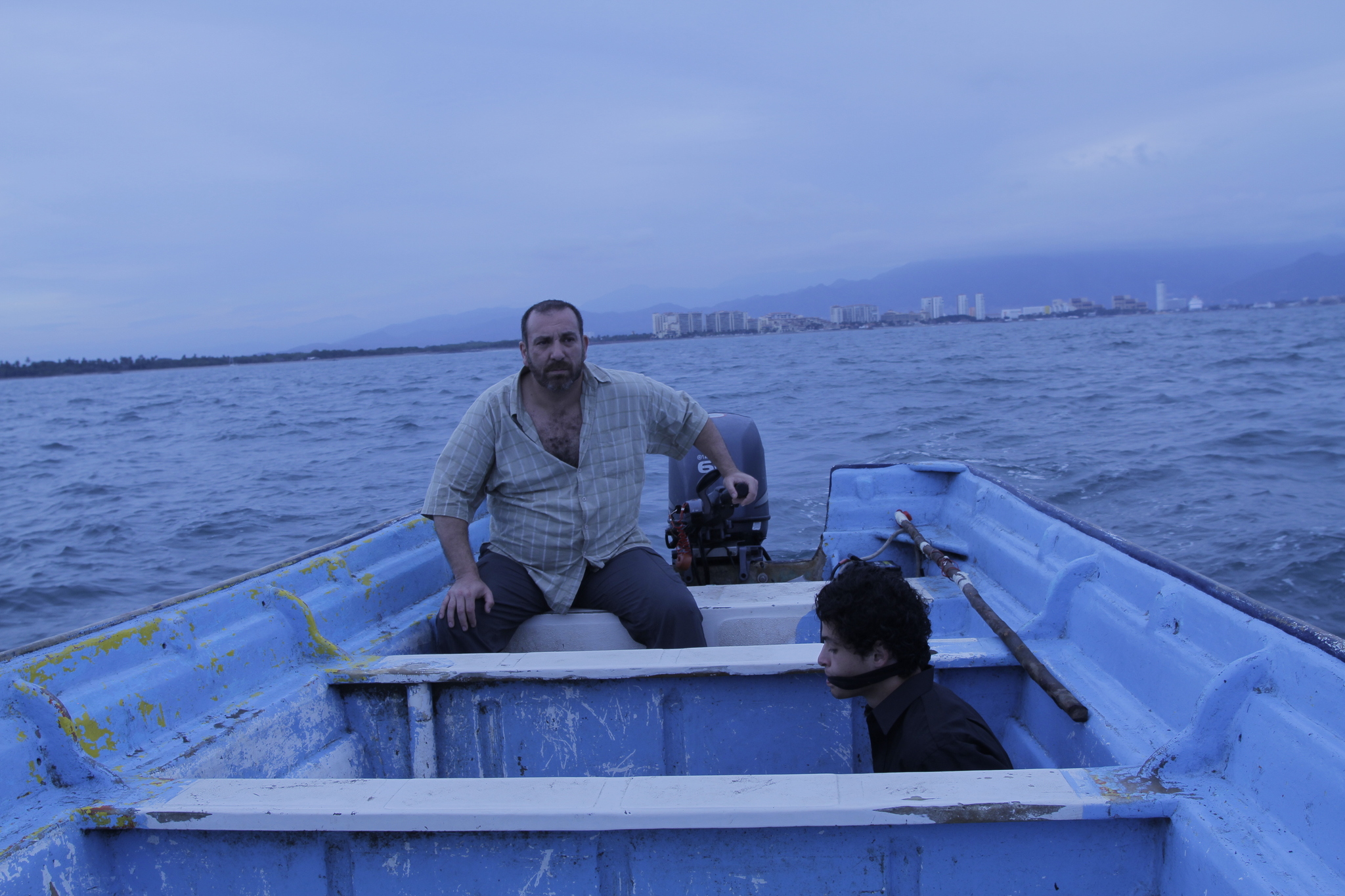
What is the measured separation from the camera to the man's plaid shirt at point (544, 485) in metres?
3.18

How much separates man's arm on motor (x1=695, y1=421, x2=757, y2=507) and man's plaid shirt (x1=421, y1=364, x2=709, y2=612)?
0.38 metres

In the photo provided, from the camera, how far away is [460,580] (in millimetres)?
3053

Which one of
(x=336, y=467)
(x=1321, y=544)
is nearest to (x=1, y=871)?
(x=1321, y=544)

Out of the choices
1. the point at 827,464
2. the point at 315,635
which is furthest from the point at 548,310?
the point at 827,464

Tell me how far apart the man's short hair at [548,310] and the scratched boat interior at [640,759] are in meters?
1.06

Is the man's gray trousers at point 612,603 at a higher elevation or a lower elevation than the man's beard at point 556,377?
lower

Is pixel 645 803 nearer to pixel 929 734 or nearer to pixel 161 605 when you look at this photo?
pixel 929 734

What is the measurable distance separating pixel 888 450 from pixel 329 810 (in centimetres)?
1344

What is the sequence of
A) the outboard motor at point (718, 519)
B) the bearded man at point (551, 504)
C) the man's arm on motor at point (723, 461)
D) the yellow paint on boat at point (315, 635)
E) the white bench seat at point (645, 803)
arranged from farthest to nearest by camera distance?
the outboard motor at point (718, 519), the man's arm on motor at point (723, 461), the bearded man at point (551, 504), the yellow paint on boat at point (315, 635), the white bench seat at point (645, 803)

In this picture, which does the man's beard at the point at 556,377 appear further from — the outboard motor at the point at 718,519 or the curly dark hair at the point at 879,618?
the curly dark hair at the point at 879,618

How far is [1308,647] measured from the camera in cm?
171

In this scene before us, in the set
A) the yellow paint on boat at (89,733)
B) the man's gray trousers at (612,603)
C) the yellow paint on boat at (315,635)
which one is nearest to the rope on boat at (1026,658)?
the man's gray trousers at (612,603)

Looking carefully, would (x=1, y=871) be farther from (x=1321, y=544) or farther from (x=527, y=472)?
(x=1321, y=544)

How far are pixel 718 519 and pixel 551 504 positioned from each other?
1.27 metres
